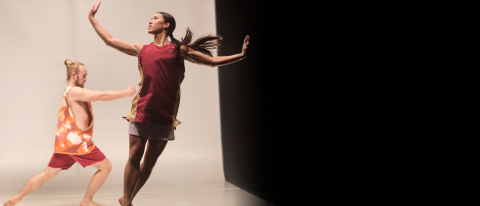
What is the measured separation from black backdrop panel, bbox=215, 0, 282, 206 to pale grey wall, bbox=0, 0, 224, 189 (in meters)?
0.37

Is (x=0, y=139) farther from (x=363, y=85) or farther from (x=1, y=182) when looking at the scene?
(x=363, y=85)

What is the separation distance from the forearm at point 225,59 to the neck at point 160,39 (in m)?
0.32

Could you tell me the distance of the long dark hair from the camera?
2.60m

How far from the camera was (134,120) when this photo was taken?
8.38 feet

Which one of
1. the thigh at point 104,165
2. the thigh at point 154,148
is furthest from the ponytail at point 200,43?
the thigh at point 104,165

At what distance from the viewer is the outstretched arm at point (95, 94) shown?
8.21 ft

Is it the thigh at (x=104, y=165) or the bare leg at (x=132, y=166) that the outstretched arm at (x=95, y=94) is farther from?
the thigh at (x=104, y=165)

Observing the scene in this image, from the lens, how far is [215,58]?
2.71 metres

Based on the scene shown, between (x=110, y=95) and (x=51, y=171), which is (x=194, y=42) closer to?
(x=110, y=95)

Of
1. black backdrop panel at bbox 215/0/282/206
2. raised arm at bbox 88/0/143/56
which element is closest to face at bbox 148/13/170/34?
raised arm at bbox 88/0/143/56

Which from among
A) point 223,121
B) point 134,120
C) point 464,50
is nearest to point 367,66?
point 464,50

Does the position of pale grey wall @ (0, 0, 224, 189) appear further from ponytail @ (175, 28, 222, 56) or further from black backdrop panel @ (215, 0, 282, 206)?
black backdrop panel @ (215, 0, 282, 206)

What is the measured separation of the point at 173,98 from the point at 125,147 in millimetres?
409

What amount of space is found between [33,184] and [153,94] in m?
0.87
